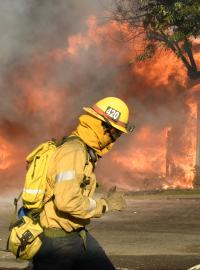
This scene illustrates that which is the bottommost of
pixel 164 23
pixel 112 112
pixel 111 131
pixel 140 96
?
pixel 111 131

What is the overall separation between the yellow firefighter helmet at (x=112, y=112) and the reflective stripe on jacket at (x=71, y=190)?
0.78ft

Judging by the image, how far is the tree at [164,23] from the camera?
1184 centimetres

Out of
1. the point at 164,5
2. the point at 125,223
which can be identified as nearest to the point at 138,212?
the point at 125,223

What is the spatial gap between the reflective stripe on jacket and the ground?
2.84 m

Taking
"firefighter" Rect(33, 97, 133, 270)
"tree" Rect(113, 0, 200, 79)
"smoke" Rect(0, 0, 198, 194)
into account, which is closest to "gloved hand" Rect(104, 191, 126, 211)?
"firefighter" Rect(33, 97, 133, 270)

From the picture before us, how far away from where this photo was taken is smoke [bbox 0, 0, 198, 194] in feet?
48.6

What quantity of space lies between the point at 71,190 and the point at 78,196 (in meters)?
0.06

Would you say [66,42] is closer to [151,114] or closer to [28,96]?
[28,96]

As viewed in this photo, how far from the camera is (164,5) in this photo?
1224 cm

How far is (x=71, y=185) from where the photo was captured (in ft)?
11.3

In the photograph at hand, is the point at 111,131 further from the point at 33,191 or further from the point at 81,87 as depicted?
the point at 81,87

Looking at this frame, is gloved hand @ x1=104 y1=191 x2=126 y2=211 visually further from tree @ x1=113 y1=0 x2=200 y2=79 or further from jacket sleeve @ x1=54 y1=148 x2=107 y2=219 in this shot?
tree @ x1=113 y1=0 x2=200 y2=79

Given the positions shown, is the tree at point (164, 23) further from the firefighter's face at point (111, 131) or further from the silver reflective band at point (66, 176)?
the silver reflective band at point (66, 176)

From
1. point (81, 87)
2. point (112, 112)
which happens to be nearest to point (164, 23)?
point (81, 87)
